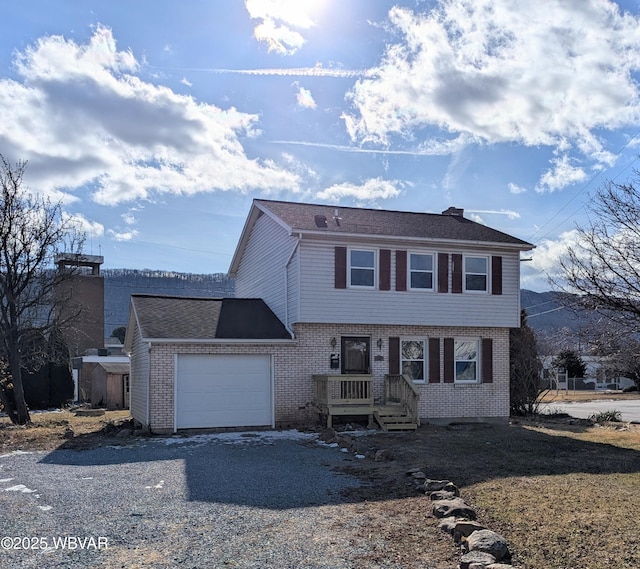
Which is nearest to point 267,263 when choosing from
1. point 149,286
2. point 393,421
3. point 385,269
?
point 385,269

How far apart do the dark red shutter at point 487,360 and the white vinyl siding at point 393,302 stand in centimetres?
62

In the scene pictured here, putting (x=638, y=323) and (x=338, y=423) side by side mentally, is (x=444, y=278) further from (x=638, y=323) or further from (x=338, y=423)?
(x=638, y=323)

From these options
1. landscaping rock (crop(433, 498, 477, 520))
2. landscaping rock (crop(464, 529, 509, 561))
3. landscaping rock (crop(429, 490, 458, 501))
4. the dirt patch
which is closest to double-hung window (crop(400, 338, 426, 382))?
the dirt patch

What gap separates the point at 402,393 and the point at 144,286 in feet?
162

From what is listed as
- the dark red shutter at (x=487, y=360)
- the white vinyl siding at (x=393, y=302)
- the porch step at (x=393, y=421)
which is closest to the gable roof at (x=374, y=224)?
the white vinyl siding at (x=393, y=302)

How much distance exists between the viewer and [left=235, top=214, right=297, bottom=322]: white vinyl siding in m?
17.9

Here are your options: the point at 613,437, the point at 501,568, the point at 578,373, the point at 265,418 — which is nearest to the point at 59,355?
the point at 265,418

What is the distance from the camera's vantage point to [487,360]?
18531 mm

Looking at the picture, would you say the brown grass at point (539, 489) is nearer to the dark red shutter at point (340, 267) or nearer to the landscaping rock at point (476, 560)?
the landscaping rock at point (476, 560)

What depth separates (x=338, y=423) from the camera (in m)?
16.3

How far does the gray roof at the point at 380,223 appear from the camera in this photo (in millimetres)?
17188

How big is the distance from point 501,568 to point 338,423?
1124cm

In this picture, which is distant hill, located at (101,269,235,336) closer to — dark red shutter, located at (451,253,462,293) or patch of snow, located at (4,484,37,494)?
dark red shutter, located at (451,253,462,293)

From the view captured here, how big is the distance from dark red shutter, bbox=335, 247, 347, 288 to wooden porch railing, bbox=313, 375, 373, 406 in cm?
263
